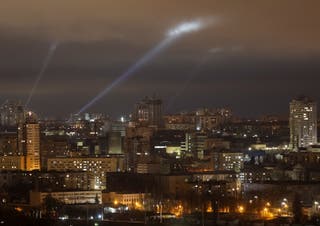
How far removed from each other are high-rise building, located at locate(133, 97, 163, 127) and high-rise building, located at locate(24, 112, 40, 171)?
1324cm

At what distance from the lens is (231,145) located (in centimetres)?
3397

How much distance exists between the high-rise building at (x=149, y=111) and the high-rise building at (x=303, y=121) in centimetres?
766

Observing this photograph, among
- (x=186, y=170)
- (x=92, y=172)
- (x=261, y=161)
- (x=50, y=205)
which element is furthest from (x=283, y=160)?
(x=50, y=205)

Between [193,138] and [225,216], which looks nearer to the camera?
[225,216]

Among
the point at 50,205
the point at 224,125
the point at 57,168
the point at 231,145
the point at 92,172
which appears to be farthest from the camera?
the point at 224,125

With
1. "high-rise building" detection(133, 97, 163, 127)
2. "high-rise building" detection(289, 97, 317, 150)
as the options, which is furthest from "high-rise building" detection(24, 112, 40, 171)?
"high-rise building" detection(133, 97, 163, 127)

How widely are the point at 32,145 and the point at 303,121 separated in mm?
10100

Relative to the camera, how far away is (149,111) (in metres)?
43.2

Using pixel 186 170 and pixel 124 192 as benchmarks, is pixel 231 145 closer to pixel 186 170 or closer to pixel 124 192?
pixel 186 170

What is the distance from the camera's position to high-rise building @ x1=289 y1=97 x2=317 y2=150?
113 ft

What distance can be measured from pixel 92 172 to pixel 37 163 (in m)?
3.49

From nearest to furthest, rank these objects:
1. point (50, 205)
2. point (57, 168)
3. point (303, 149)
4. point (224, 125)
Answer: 1. point (50, 205)
2. point (57, 168)
3. point (303, 149)
4. point (224, 125)

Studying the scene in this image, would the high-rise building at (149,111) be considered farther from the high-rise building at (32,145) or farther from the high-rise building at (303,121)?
the high-rise building at (32,145)

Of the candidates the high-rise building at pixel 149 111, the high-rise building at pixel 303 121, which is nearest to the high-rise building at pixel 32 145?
the high-rise building at pixel 303 121
